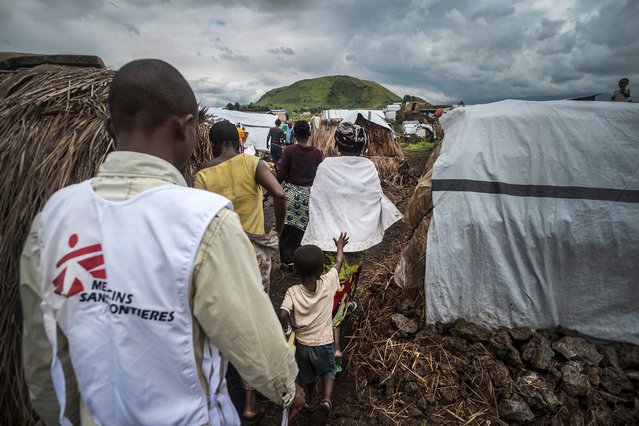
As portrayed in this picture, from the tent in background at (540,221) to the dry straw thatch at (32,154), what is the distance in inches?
105

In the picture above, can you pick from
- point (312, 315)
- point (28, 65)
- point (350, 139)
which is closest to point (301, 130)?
point (350, 139)

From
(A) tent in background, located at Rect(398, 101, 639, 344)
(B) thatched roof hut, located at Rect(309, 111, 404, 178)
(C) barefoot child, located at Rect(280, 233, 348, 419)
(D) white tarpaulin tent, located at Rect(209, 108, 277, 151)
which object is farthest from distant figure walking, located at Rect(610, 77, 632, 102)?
(D) white tarpaulin tent, located at Rect(209, 108, 277, 151)

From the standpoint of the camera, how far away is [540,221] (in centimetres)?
271

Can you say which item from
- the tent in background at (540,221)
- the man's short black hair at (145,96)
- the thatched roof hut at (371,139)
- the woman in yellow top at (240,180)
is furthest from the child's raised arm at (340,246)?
the thatched roof hut at (371,139)

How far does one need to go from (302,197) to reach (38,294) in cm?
338

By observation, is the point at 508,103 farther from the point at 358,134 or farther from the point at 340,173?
the point at 340,173

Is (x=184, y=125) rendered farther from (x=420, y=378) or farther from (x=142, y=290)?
(x=420, y=378)

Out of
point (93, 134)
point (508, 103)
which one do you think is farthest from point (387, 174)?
point (93, 134)

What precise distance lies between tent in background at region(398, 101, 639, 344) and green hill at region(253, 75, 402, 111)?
142972 mm

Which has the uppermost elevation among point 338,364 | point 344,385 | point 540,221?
point 540,221

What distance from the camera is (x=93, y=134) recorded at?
2.03 metres

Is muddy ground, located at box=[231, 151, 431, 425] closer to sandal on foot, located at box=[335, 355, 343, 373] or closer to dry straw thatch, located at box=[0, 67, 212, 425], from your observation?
sandal on foot, located at box=[335, 355, 343, 373]

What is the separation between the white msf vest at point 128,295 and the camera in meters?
0.91

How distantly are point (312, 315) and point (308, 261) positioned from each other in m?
0.44
